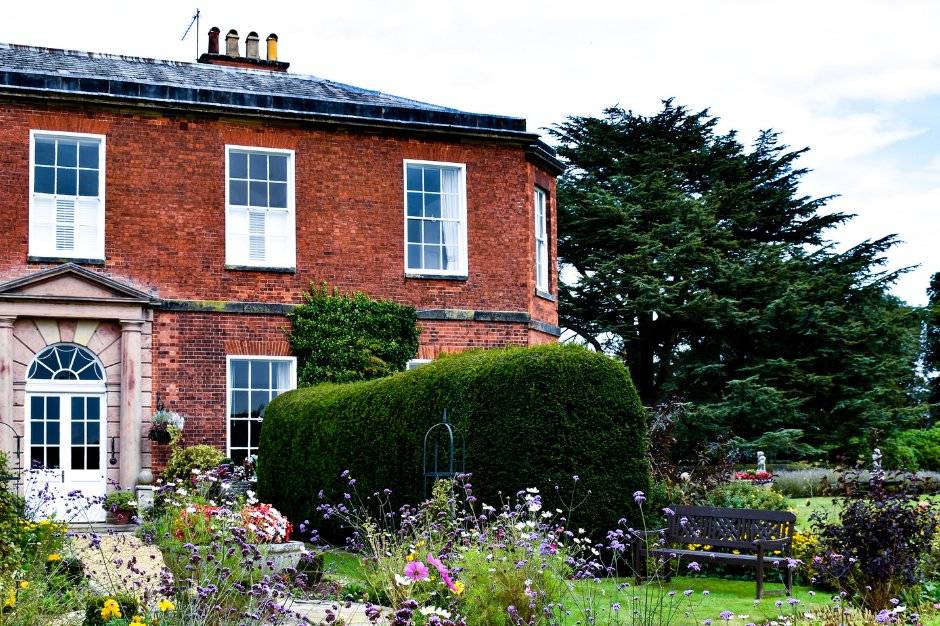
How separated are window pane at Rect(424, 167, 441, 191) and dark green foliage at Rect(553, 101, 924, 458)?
10.8m

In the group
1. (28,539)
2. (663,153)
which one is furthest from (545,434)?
(663,153)

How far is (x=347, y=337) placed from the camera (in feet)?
61.3

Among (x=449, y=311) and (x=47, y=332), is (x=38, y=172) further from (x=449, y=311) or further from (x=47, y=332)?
(x=449, y=311)

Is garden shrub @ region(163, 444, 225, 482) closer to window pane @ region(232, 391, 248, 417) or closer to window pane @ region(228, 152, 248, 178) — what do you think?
window pane @ region(232, 391, 248, 417)

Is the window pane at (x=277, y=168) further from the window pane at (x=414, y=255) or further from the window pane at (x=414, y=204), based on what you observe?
the window pane at (x=414, y=255)

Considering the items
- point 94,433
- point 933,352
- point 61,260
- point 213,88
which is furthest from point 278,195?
point 933,352

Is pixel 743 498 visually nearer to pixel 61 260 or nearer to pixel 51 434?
pixel 51 434

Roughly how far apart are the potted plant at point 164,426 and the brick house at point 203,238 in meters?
0.22

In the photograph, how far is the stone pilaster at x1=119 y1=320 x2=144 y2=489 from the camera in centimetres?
1752

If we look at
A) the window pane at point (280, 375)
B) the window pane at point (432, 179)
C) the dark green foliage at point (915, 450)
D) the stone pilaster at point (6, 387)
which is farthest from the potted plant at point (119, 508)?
the dark green foliage at point (915, 450)

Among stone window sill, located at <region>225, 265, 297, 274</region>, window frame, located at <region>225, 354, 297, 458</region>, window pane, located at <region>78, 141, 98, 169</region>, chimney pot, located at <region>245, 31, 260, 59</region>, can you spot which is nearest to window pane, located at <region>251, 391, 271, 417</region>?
window frame, located at <region>225, 354, 297, 458</region>

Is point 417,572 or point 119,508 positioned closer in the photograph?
point 417,572

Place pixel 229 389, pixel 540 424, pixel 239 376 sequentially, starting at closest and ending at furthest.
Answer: pixel 540 424 → pixel 229 389 → pixel 239 376

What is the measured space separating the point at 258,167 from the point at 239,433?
4.53m
